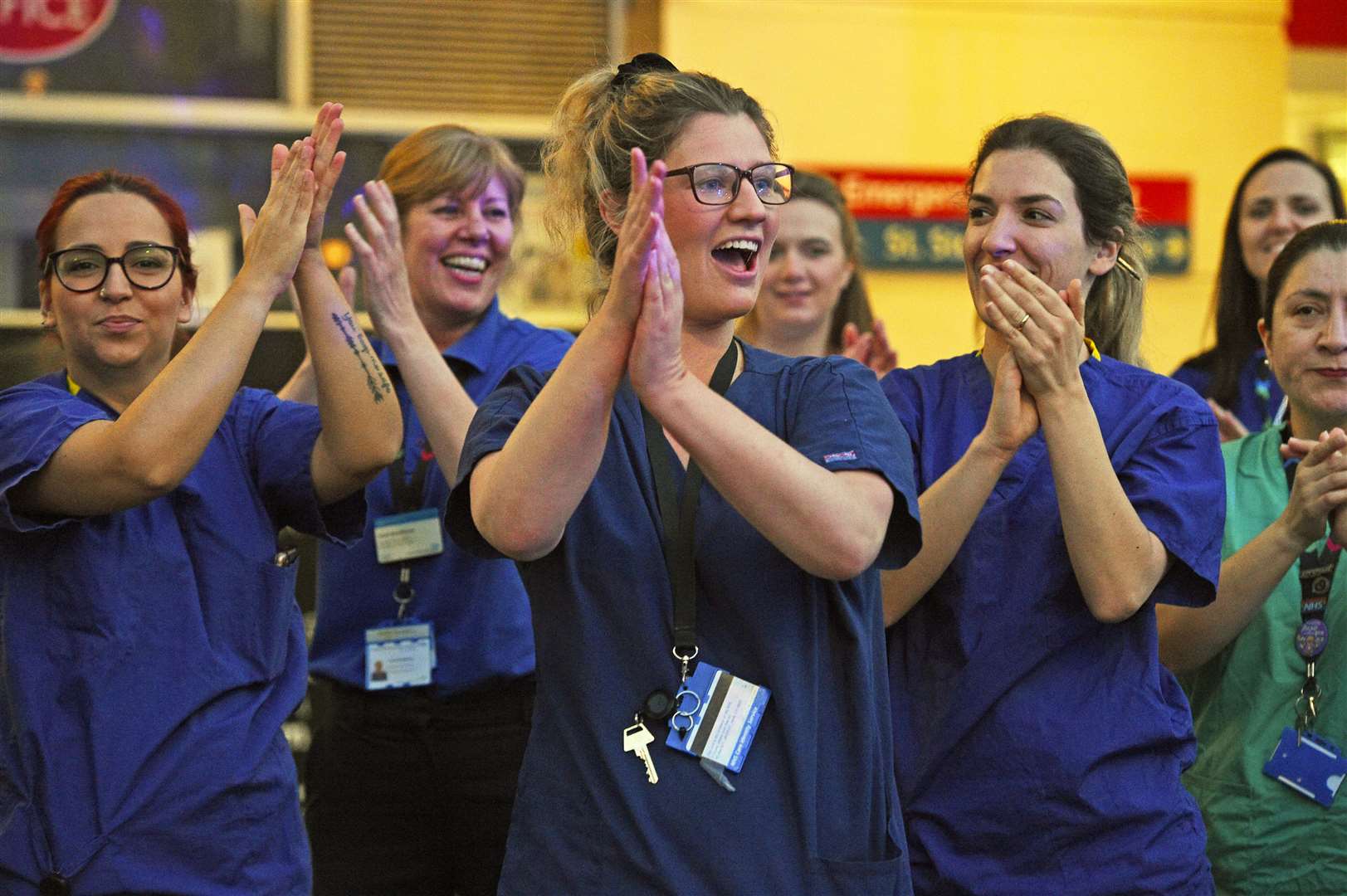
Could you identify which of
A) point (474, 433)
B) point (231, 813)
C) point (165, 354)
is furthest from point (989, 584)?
point (165, 354)

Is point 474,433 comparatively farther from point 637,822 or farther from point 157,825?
point 157,825

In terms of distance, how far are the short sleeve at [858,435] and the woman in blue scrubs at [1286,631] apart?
919 millimetres

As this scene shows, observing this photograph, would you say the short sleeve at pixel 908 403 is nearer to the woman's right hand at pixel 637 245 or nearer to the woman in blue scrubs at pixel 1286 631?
the woman in blue scrubs at pixel 1286 631

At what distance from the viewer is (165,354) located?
243 centimetres

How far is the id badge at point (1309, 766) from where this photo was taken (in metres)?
2.50

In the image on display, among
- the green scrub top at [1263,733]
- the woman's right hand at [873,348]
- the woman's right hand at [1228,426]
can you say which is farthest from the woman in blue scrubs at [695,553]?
the woman's right hand at [1228,426]

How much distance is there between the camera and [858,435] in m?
1.79

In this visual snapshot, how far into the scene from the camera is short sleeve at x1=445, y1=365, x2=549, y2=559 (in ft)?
6.03

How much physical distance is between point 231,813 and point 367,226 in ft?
3.50

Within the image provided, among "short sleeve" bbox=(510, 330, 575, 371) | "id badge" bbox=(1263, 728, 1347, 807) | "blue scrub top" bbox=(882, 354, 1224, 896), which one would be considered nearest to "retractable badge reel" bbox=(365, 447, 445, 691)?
"short sleeve" bbox=(510, 330, 575, 371)

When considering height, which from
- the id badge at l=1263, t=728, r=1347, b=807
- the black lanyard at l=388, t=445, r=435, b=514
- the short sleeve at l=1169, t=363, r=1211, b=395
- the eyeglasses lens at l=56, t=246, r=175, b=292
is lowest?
the id badge at l=1263, t=728, r=1347, b=807

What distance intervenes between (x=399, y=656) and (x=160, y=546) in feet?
2.47

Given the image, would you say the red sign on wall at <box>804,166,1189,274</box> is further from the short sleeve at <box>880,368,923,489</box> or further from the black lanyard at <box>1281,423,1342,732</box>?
the short sleeve at <box>880,368,923,489</box>

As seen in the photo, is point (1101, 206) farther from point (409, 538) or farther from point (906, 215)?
point (906, 215)
